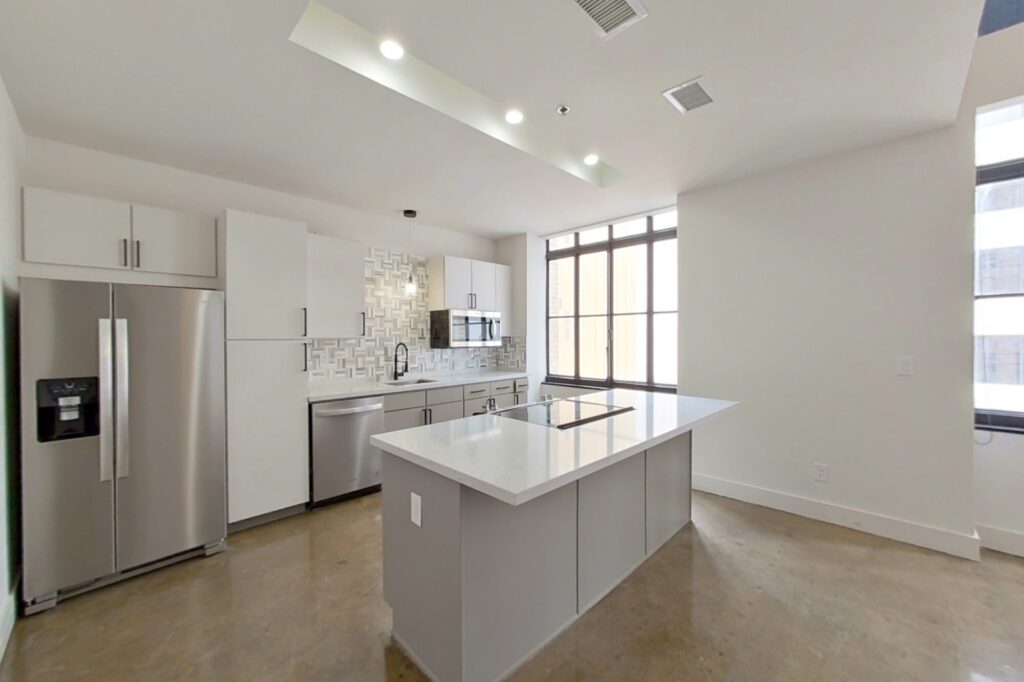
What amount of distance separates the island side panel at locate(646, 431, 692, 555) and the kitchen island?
1.11 ft

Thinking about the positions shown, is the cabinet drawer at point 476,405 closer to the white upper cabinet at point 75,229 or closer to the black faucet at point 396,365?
the black faucet at point 396,365

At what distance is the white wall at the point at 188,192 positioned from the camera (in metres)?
2.70

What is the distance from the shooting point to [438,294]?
185 inches

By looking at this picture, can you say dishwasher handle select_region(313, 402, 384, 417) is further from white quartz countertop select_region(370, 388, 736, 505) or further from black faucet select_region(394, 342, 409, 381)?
white quartz countertop select_region(370, 388, 736, 505)

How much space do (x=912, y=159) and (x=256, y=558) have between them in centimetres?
507

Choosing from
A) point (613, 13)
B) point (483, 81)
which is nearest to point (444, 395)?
point (483, 81)

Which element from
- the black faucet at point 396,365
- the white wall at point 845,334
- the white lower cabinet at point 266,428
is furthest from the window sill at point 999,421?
the white lower cabinet at point 266,428

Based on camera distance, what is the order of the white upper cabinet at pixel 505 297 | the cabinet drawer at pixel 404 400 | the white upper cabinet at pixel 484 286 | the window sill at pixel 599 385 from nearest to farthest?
1. the cabinet drawer at pixel 404 400
2. the window sill at pixel 599 385
3. the white upper cabinet at pixel 484 286
4. the white upper cabinet at pixel 505 297

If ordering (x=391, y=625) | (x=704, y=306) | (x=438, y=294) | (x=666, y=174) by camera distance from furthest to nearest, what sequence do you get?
1. (x=438, y=294)
2. (x=704, y=306)
3. (x=666, y=174)
4. (x=391, y=625)

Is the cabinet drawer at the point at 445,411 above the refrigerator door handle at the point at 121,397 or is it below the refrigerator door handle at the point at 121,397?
below

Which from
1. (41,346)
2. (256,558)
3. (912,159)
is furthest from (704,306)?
(41,346)

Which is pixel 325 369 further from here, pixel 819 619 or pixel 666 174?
pixel 819 619

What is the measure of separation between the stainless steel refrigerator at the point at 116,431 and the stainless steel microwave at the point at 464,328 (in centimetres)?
223

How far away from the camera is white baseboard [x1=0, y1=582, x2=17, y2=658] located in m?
1.85
